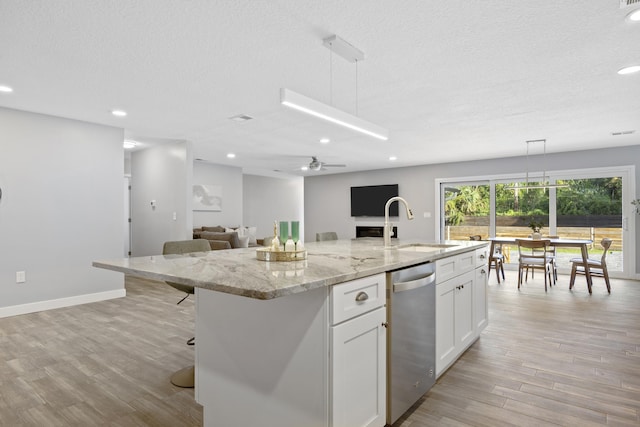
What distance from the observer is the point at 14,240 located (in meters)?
4.12

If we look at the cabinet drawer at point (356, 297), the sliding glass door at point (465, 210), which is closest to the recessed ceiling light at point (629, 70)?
the cabinet drawer at point (356, 297)

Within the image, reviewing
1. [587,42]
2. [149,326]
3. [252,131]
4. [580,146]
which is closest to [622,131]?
[580,146]

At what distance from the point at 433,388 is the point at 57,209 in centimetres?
462

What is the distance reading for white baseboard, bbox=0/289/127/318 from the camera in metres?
4.09

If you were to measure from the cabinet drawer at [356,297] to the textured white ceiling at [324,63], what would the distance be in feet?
5.17

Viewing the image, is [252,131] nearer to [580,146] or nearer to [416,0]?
[416,0]

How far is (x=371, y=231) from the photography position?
9578 mm

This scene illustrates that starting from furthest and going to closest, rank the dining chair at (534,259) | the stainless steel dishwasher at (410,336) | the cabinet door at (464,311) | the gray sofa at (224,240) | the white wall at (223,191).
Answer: the white wall at (223,191)
the gray sofa at (224,240)
the dining chair at (534,259)
the cabinet door at (464,311)
the stainless steel dishwasher at (410,336)

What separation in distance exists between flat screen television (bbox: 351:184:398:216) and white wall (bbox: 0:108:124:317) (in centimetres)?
604

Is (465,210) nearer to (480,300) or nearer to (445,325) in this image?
(480,300)

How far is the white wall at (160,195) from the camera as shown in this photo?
19.4 ft

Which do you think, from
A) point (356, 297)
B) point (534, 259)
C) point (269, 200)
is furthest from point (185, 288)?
point (269, 200)

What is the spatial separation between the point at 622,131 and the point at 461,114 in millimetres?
2791

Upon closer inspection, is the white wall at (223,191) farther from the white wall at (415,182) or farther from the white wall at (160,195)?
the white wall at (415,182)
